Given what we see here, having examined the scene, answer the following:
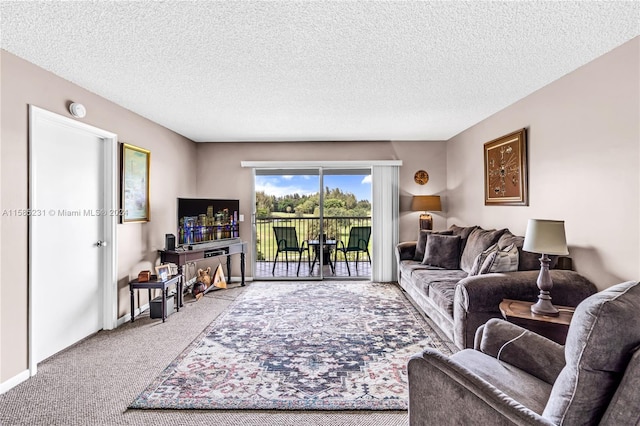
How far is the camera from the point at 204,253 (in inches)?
175

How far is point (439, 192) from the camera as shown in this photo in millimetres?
5508

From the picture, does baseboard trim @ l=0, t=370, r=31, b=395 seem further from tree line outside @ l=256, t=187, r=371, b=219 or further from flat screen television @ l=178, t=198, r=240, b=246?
tree line outside @ l=256, t=187, r=371, b=219

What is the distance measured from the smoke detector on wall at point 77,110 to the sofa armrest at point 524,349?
3.55 m

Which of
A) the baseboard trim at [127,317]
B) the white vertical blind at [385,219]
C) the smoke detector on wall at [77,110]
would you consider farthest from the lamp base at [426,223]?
the smoke detector on wall at [77,110]

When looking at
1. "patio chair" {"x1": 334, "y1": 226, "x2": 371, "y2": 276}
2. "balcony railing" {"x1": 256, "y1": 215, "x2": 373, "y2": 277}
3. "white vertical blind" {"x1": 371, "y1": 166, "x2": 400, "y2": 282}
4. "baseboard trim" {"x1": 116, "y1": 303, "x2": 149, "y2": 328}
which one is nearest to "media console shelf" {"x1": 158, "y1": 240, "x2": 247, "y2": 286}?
"baseboard trim" {"x1": 116, "y1": 303, "x2": 149, "y2": 328}

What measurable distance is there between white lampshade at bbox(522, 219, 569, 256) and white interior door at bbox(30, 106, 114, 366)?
3.68 m

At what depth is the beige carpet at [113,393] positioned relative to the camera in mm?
1960

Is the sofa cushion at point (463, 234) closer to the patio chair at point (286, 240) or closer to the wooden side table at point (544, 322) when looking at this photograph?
the wooden side table at point (544, 322)

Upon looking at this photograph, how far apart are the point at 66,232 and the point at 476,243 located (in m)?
4.16

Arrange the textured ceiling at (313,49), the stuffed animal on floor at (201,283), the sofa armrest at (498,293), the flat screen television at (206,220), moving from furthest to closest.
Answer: the stuffed animal on floor at (201,283)
the flat screen television at (206,220)
the sofa armrest at (498,293)
the textured ceiling at (313,49)

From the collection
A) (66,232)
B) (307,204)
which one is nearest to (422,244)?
(307,204)

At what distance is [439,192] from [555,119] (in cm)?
260

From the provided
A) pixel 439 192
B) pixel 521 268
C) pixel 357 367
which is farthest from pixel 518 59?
pixel 439 192

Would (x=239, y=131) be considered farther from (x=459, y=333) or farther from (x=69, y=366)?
(x=459, y=333)
